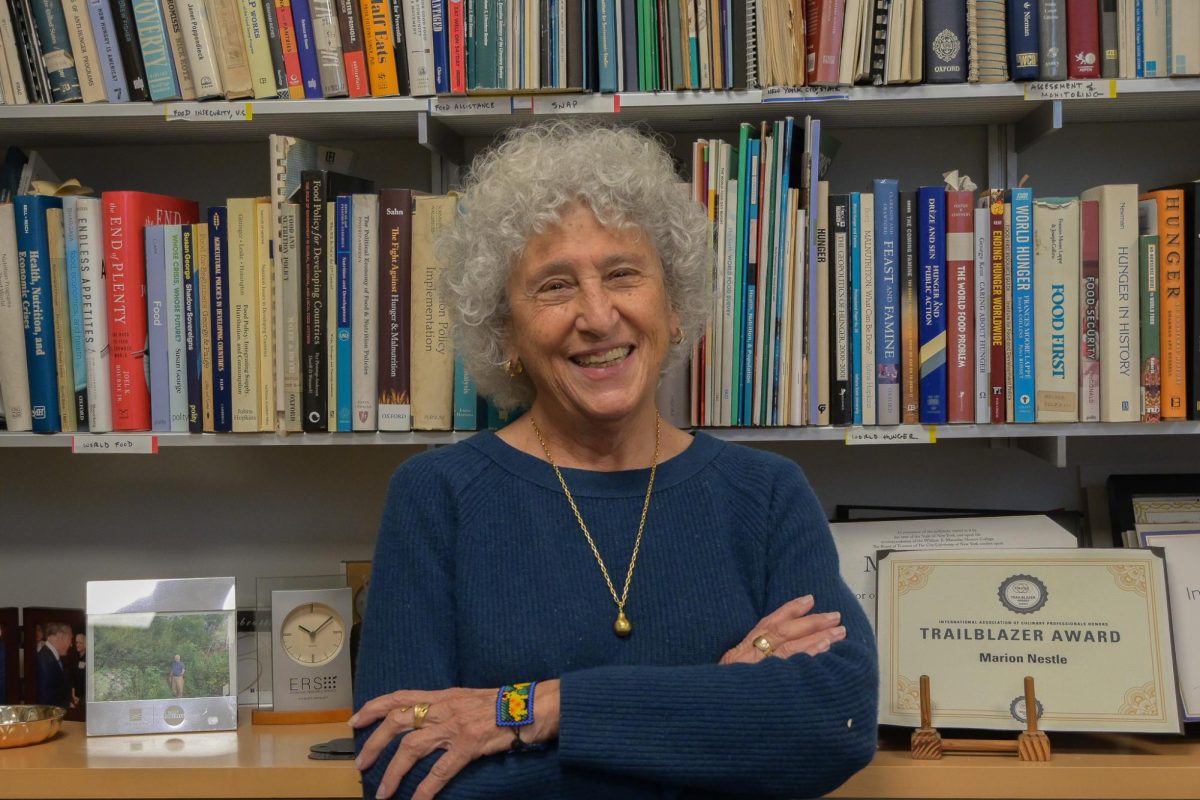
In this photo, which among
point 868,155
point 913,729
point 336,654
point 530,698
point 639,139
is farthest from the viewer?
point 868,155

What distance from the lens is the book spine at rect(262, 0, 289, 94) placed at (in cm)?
177

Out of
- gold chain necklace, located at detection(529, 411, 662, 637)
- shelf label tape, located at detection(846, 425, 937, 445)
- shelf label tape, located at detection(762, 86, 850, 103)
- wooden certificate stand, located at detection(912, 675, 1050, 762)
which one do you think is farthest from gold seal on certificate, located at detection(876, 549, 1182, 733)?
shelf label tape, located at detection(762, 86, 850, 103)

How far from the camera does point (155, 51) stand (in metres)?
1.80

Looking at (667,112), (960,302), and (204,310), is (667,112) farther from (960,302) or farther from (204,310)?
(204,310)

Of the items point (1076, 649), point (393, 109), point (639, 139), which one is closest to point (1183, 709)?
point (1076, 649)

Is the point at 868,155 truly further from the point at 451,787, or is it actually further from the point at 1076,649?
→ the point at 451,787

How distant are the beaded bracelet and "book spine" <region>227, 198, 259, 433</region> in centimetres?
74

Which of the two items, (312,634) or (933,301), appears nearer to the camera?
(933,301)

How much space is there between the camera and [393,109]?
5.81ft

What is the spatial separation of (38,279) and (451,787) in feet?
3.60

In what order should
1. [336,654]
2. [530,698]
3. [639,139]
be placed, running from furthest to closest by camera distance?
1. [336,654]
2. [639,139]
3. [530,698]

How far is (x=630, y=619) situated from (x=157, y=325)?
944 millimetres

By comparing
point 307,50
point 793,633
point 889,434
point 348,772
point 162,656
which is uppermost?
point 307,50

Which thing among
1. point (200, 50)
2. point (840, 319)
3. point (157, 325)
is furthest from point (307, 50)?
point (840, 319)
